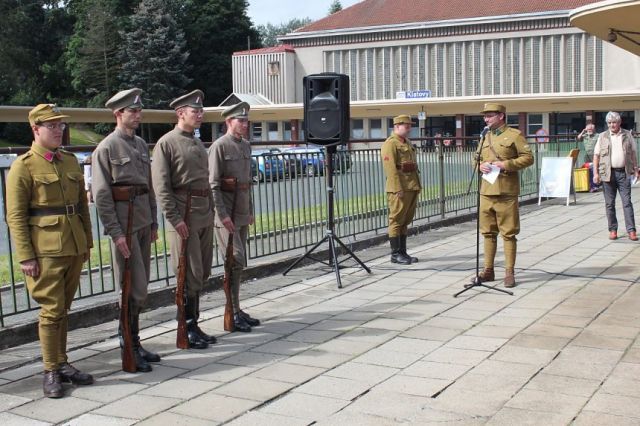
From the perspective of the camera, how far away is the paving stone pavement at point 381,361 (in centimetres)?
493

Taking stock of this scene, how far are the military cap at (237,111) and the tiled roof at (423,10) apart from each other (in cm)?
5994

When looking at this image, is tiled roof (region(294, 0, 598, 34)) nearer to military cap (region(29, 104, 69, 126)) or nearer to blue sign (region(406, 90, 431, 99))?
blue sign (region(406, 90, 431, 99))

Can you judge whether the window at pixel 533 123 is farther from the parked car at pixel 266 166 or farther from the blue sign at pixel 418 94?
the parked car at pixel 266 166

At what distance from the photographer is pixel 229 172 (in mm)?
7234

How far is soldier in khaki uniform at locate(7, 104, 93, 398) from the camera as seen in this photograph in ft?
17.5

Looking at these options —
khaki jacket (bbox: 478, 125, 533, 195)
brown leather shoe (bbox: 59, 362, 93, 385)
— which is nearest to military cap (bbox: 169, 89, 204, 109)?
brown leather shoe (bbox: 59, 362, 93, 385)

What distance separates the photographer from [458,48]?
66438mm

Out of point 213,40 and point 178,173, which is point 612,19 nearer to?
point 178,173

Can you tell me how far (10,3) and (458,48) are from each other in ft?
165

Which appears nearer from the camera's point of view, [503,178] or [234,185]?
[234,185]

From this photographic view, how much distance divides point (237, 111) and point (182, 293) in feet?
6.04

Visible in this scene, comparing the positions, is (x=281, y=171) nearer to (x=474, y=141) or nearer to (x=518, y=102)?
(x=474, y=141)

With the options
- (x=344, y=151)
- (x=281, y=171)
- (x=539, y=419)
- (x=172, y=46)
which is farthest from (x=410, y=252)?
(x=172, y=46)

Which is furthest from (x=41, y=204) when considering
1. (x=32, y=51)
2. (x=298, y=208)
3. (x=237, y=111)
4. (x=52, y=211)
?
(x=32, y=51)
